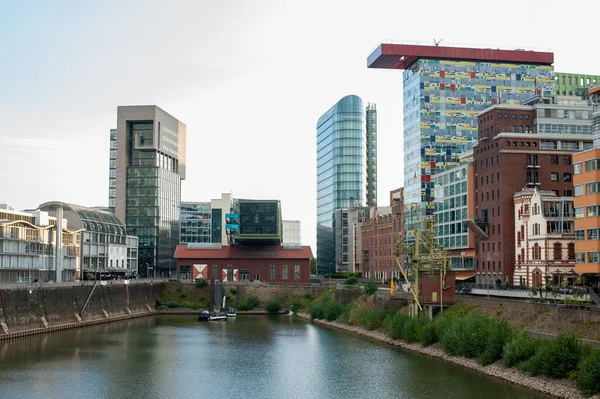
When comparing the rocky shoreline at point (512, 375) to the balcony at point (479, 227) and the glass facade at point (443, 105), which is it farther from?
the glass facade at point (443, 105)

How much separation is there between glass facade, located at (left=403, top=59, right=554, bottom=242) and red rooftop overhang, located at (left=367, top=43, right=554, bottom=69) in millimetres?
1396

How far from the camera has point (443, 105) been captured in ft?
554

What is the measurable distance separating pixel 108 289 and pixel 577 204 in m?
86.4

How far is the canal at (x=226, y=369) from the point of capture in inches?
2484

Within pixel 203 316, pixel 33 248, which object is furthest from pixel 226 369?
pixel 33 248

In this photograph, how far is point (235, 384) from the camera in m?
68.1

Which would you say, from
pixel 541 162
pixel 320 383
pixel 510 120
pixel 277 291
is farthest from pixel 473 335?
pixel 277 291

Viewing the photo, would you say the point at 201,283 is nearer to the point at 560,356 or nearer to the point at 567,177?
the point at 567,177

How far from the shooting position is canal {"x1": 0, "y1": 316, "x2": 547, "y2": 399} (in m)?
63.1

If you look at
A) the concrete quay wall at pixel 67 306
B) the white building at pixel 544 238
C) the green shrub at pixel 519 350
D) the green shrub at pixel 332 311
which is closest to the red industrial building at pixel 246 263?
the concrete quay wall at pixel 67 306

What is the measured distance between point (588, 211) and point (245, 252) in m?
113

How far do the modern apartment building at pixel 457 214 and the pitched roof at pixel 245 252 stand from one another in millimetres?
53243

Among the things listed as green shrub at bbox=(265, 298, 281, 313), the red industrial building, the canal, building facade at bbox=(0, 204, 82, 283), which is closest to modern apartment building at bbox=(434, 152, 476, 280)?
the canal

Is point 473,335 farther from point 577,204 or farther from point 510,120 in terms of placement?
point 510,120
